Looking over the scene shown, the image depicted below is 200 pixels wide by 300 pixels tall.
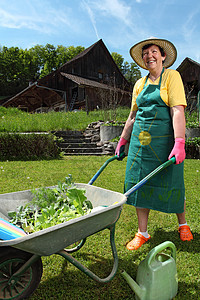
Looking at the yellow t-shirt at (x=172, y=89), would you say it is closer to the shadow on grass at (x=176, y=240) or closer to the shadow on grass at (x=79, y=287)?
the shadow on grass at (x=176, y=240)

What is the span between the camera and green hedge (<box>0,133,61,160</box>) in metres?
6.94

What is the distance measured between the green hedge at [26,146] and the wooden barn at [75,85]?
10387mm

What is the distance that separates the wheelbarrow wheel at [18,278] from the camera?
1.35 m

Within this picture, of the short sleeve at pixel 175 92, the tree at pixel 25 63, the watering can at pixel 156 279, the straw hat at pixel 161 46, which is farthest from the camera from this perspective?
the tree at pixel 25 63

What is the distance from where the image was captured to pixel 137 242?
2.24 m

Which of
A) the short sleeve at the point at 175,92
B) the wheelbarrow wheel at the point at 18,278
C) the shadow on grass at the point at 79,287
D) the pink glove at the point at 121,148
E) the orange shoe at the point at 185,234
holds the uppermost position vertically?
the short sleeve at the point at 175,92

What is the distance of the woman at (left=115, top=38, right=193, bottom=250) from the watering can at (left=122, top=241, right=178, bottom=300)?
2.17 ft

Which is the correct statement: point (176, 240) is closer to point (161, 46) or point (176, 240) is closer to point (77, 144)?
point (161, 46)

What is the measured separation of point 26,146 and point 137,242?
18.4 feet

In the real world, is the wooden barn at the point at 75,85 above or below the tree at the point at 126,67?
below

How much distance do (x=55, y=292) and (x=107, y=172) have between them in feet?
12.4

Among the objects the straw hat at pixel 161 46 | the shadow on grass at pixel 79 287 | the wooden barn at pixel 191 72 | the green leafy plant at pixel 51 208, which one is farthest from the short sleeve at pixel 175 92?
the wooden barn at pixel 191 72

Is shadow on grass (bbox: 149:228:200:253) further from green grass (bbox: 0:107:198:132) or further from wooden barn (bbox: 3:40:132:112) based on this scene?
wooden barn (bbox: 3:40:132:112)

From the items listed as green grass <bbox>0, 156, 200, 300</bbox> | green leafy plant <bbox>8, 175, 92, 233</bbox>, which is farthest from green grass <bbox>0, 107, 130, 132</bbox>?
green leafy plant <bbox>8, 175, 92, 233</bbox>
